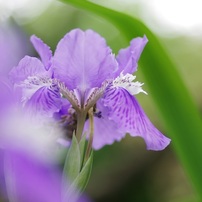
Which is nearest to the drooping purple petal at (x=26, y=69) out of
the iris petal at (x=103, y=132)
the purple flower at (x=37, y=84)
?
the purple flower at (x=37, y=84)

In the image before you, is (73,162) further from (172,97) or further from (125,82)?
(172,97)

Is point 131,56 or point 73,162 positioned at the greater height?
point 131,56

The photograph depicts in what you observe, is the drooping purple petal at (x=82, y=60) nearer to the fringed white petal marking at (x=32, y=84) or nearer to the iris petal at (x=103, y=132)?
the fringed white petal marking at (x=32, y=84)

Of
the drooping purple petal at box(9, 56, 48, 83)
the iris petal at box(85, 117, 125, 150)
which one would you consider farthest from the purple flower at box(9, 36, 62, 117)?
the iris petal at box(85, 117, 125, 150)

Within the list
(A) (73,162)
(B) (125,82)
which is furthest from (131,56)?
(A) (73,162)

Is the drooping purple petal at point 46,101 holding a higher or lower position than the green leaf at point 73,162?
higher

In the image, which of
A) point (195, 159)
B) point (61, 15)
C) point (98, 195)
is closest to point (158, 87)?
point (195, 159)

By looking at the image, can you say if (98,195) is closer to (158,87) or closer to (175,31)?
(158,87)
